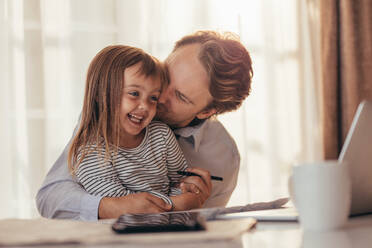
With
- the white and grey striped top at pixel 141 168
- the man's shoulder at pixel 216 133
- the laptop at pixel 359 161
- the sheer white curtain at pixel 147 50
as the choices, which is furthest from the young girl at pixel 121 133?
Answer: the sheer white curtain at pixel 147 50

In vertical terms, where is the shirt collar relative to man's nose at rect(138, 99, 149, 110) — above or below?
below

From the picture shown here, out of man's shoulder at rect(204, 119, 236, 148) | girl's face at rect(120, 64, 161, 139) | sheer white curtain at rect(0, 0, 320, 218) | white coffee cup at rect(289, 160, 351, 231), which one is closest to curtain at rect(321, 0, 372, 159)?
sheer white curtain at rect(0, 0, 320, 218)

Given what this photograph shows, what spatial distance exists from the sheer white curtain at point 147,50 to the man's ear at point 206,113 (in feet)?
2.94

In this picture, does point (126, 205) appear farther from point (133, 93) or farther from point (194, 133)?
point (194, 133)

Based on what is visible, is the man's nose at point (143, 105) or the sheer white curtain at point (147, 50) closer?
the man's nose at point (143, 105)

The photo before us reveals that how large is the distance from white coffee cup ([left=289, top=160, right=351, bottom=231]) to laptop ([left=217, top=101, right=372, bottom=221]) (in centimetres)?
9

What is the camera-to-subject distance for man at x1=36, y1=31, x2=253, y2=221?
137 cm

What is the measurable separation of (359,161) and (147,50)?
1.80m

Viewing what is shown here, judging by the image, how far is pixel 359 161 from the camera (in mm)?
798

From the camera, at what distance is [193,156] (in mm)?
1683

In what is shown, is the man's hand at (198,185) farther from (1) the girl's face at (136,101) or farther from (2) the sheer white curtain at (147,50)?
(2) the sheer white curtain at (147,50)

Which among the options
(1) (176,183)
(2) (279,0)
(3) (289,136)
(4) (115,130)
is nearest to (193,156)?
(1) (176,183)

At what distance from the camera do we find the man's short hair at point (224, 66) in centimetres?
156

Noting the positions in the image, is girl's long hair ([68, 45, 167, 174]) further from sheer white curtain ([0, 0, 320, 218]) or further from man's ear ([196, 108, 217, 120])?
sheer white curtain ([0, 0, 320, 218])
